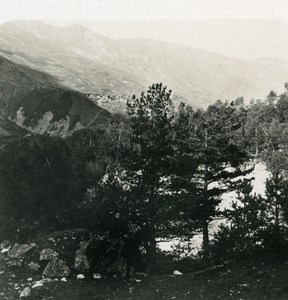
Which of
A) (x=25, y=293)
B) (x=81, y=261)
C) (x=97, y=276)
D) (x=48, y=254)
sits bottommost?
(x=97, y=276)

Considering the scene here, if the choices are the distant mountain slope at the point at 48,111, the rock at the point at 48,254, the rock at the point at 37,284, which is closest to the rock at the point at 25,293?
the rock at the point at 37,284

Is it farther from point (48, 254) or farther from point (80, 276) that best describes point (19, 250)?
point (80, 276)

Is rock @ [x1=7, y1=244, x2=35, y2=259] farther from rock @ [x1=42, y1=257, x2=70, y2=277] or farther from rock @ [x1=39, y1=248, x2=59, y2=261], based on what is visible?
rock @ [x1=42, y1=257, x2=70, y2=277]

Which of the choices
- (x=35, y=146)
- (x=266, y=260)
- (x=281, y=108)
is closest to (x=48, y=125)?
(x=281, y=108)

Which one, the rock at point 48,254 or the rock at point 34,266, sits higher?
the rock at point 48,254

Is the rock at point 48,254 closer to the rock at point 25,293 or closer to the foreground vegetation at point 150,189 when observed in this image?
the foreground vegetation at point 150,189

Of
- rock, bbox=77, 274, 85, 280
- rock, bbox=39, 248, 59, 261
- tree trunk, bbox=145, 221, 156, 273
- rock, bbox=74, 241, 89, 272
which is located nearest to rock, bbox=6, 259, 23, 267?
rock, bbox=39, 248, 59, 261

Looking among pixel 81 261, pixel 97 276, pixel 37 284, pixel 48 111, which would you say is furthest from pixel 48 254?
pixel 48 111
